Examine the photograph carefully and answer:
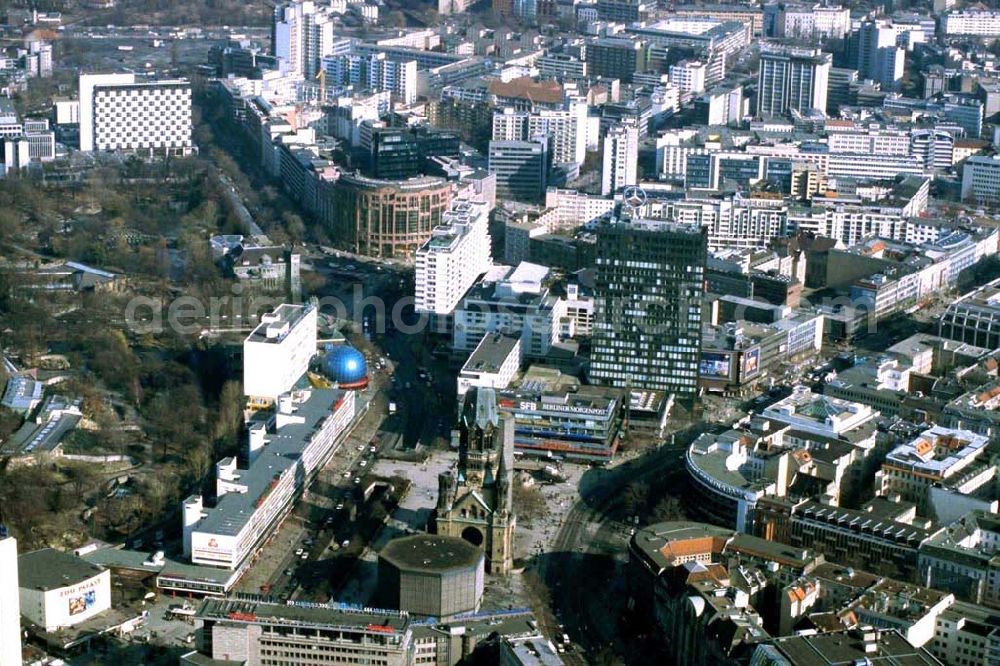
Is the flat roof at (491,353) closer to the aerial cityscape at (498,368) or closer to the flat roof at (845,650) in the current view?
the aerial cityscape at (498,368)

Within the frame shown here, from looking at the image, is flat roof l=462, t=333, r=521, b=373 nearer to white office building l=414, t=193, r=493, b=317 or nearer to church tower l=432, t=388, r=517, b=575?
white office building l=414, t=193, r=493, b=317

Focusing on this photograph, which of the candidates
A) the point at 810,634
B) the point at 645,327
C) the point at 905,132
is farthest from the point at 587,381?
the point at 905,132

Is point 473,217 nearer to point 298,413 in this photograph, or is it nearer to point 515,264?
point 515,264

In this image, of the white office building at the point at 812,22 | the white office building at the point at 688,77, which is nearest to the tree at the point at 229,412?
the white office building at the point at 688,77

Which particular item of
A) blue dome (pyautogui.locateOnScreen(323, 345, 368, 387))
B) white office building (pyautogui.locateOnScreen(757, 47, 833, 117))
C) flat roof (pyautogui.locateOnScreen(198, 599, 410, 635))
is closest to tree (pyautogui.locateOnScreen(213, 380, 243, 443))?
blue dome (pyautogui.locateOnScreen(323, 345, 368, 387))

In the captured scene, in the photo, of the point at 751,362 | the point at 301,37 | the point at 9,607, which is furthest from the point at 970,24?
the point at 9,607
